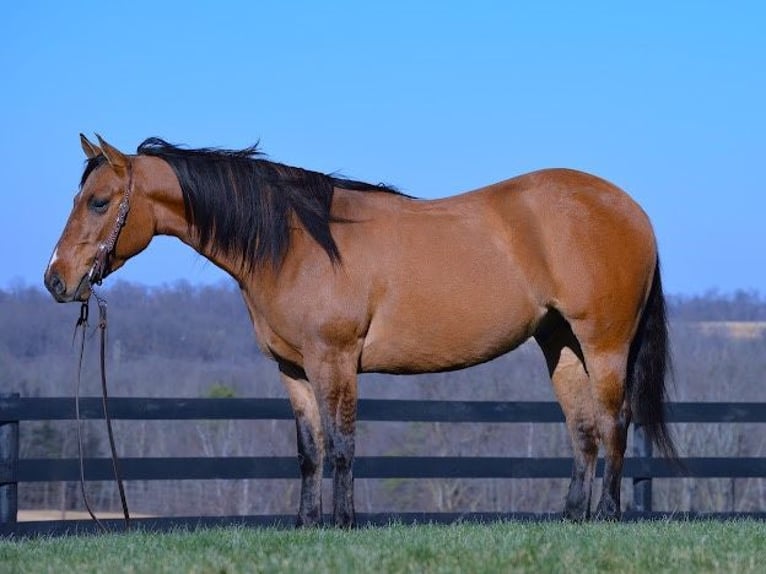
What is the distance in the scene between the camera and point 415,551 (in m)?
5.23

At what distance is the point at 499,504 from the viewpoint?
149 feet

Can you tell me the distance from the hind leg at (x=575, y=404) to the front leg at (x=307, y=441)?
5.42 ft

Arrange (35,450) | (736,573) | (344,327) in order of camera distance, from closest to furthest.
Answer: (736,573) → (344,327) → (35,450)

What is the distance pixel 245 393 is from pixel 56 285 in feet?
163

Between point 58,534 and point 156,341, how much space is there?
56.9 meters

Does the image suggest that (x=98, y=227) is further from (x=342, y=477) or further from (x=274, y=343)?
(x=342, y=477)

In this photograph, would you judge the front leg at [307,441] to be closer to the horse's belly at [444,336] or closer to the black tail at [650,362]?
the horse's belly at [444,336]

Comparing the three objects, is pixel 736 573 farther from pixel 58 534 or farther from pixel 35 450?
pixel 35 450

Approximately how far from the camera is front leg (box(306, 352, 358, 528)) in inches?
283

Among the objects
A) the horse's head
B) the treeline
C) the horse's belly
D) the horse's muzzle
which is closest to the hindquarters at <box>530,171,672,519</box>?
the horse's belly

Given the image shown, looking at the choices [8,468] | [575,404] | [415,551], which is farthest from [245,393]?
[415,551]

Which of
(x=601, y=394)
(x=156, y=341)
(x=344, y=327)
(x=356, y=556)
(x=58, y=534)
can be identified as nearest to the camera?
(x=356, y=556)

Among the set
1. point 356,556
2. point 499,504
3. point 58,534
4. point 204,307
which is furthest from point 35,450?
point 356,556

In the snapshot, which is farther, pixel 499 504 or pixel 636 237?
pixel 499 504
